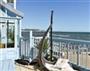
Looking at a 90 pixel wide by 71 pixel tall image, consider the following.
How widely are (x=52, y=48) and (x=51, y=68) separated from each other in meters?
1.22

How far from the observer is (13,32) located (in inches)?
98.8

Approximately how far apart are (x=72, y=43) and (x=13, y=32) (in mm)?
2069

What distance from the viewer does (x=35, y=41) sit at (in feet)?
19.5

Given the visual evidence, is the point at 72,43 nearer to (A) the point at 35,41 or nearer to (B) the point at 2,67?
(A) the point at 35,41

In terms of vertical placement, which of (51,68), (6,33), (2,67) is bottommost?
(51,68)

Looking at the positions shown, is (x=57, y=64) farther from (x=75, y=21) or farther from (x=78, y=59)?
(x=75, y=21)

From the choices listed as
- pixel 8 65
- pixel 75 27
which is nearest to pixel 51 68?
pixel 8 65

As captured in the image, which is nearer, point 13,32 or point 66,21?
point 13,32

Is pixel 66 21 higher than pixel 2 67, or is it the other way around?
pixel 66 21

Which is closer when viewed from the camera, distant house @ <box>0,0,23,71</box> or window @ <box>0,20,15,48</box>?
distant house @ <box>0,0,23,71</box>

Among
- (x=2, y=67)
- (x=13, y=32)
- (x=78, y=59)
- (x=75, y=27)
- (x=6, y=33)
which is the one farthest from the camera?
(x=75, y=27)

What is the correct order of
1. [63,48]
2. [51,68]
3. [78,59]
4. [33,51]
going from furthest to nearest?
[33,51]
[63,48]
[78,59]
[51,68]

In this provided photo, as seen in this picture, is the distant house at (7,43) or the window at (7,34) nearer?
the distant house at (7,43)

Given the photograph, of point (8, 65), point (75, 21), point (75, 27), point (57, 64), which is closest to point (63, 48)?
point (57, 64)
